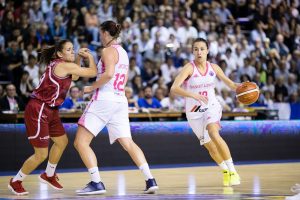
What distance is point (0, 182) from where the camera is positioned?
1350cm

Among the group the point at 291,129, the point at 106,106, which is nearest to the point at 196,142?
the point at 291,129

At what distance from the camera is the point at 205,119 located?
41.6 feet

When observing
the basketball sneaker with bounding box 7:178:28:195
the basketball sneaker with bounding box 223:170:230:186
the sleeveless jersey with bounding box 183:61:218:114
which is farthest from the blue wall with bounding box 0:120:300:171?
the basketball sneaker with bounding box 223:170:230:186

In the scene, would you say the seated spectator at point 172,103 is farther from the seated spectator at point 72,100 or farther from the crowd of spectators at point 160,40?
the seated spectator at point 72,100

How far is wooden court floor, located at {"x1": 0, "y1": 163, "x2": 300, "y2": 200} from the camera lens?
11.0 m

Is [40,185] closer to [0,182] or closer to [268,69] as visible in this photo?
[0,182]

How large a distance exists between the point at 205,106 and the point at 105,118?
1.93m

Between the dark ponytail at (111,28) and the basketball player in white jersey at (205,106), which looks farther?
the basketball player in white jersey at (205,106)

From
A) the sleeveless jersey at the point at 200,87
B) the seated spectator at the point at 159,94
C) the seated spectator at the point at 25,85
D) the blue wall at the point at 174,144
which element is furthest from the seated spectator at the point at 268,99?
the sleeveless jersey at the point at 200,87

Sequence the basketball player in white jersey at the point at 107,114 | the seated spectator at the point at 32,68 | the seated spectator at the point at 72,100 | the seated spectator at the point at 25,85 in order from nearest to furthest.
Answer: the basketball player in white jersey at the point at 107,114, the seated spectator at the point at 72,100, the seated spectator at the point at 25,85, the seated spectator at the point at 32,68

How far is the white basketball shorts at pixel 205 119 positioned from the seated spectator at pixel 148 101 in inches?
251

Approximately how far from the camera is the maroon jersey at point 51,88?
1139 centimetres

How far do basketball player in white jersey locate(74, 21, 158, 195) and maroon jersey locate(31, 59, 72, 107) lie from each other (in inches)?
17.0

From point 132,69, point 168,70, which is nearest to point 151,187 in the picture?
point 132,69
